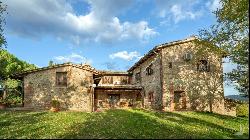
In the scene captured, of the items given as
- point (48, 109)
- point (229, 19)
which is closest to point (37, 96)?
point (48, 109)

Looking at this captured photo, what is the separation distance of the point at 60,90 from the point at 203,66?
55.3 feet

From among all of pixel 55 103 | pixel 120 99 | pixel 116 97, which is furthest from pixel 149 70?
pixel 55 103

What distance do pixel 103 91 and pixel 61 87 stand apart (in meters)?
8.67

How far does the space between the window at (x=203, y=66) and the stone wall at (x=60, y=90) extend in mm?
12716

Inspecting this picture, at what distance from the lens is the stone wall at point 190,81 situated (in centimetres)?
4034

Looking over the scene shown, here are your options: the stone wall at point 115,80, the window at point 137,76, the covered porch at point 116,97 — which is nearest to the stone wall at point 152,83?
the window at point 137,76

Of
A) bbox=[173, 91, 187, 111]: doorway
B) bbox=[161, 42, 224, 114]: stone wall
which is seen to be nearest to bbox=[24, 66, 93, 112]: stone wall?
bbox=[161, 42, 224, 114]: stone wall

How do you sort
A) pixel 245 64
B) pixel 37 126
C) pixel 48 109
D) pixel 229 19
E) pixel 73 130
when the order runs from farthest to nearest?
pixel 48 109 < pixel 229 19 < pixel 245 64 < pixel 37 126 < pixel 73 130

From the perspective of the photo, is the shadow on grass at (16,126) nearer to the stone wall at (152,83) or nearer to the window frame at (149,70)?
the stone wall at (152,83)

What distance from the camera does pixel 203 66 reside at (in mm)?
41750

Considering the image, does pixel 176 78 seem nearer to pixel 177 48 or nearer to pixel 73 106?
pixel 177 48

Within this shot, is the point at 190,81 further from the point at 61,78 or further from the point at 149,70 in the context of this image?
the point at 61,78

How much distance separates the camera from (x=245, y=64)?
28.8 m

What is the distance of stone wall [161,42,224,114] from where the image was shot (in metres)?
40.3
